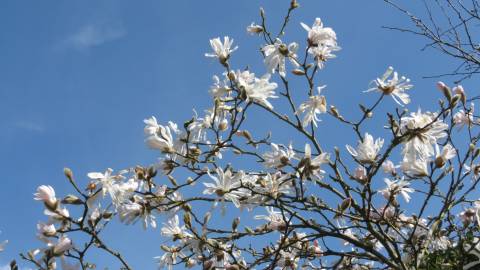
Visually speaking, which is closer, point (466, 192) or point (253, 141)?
point (466, 192)

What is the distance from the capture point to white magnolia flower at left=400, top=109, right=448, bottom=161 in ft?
7.09

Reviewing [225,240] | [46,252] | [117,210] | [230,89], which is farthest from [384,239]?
[46,252]

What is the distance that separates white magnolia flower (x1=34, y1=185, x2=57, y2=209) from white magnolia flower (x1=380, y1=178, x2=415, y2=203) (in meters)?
1.53

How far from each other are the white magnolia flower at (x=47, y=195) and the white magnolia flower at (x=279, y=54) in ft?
3.88

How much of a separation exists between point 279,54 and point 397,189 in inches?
35.3

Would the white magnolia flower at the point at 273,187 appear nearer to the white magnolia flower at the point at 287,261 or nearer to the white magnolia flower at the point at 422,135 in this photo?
the white magnolia flower at the point at 422,135

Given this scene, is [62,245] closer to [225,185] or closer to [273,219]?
[225,185]

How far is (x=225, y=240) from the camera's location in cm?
259

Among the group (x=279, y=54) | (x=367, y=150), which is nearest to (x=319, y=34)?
(x=279, y=54)

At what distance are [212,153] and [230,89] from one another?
336 millimetres

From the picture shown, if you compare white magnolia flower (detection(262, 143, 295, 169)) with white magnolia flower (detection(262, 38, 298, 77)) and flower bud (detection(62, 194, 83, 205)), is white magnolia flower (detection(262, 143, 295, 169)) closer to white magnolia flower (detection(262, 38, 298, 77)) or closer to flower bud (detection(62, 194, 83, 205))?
white magnolia flower (detection(262, 38, 298, 77))

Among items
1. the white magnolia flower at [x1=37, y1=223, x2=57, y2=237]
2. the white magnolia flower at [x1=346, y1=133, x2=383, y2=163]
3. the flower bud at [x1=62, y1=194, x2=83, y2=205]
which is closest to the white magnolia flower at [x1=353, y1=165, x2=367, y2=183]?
the white magnolia flower at [x1=346, y1=133, x2=383, y2=163]

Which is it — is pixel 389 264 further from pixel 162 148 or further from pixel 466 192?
pixel 162 148

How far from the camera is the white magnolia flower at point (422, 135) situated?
216cm
